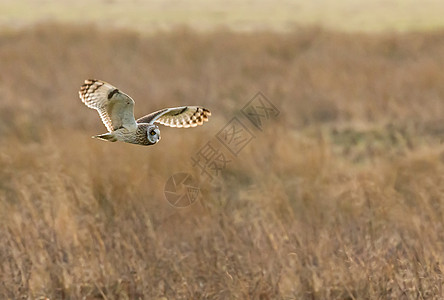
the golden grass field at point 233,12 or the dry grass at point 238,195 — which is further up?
the golden grass field at point 233,12

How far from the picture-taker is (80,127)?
11031 mm

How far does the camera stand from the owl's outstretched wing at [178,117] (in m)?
2.23

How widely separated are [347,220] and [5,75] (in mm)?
8788

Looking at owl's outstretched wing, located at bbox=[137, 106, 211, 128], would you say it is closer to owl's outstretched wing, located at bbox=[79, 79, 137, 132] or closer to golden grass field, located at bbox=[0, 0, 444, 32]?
owl's outstretched wing, located at bbox=[79, 79, 137, 132]

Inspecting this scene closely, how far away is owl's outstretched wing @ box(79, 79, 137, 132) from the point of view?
215 centimetres

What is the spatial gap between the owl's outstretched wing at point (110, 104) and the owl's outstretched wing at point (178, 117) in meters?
0.08

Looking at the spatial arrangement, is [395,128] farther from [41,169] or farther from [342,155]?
[41,169]

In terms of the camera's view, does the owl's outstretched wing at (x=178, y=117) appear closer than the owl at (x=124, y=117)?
No

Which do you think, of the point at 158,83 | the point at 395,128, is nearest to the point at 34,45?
the point at 158,83

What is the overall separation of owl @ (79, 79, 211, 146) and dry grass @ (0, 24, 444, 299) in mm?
2500

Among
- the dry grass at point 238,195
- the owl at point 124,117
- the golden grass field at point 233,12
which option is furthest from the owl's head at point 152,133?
the golden grass field at point 233,12

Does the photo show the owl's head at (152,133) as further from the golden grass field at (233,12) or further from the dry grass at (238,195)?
the golden grass field at (233,12)

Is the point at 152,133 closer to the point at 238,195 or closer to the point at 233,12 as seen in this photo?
the point at 238,195

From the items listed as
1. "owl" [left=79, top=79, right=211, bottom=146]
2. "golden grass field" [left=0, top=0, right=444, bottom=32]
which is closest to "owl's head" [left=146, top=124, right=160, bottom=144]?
"owl" [left=79, top=79, right=211, bottom=146]
